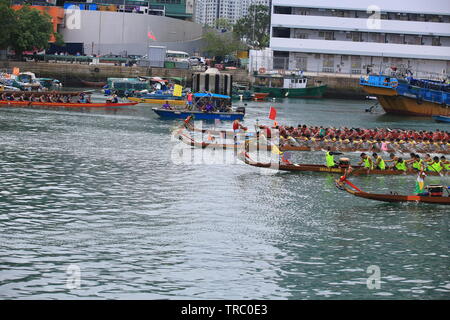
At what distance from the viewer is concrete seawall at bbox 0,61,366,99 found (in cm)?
9169

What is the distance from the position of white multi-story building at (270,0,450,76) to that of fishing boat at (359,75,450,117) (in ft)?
69.8

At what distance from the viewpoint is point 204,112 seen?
59.2 m

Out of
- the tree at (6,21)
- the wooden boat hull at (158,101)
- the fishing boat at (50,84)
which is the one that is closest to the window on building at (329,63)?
the wooden boat hull at (158,101)

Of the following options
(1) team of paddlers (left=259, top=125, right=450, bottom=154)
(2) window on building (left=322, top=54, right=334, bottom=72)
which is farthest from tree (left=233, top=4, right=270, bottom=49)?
(1) team of paddlers (left=259, top=125, right=450, bottom=154)

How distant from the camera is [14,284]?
63.6ft

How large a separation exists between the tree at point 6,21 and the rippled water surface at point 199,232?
168 ft

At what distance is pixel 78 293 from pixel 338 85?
Answer: 263ft

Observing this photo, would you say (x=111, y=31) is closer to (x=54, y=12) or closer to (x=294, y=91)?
(x=54, y=12)

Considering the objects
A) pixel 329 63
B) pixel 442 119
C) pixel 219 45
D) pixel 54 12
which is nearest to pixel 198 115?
pixel 442 119

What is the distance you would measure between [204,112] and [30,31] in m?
42.0

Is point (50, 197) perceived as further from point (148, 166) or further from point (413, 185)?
point (413, 185)

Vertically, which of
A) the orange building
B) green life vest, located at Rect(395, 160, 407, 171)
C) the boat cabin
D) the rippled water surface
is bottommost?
the rippled water surface

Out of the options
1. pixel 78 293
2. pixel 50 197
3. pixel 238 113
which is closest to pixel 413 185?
pixel 50 197

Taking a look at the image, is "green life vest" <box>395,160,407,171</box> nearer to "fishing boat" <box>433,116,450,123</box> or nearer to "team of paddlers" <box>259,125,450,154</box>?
"team of paddlers" <box>259,125,450,154</box>
